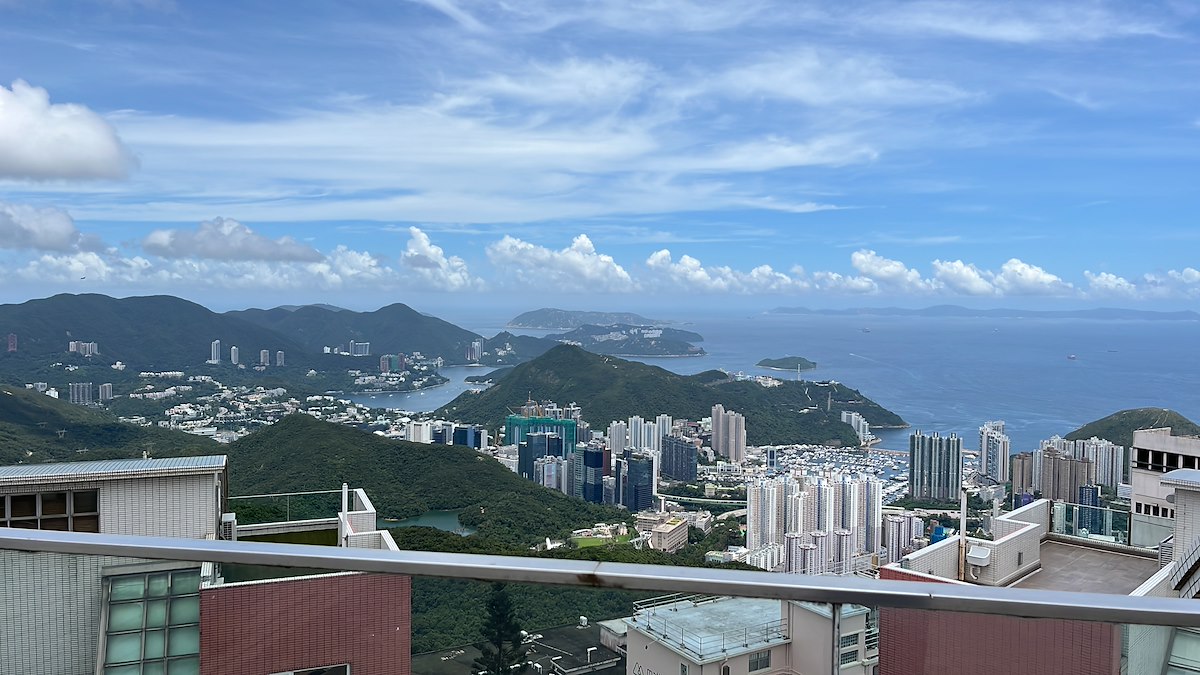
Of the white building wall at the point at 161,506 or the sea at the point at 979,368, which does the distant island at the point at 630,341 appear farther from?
the white building wall at the point at 161,506

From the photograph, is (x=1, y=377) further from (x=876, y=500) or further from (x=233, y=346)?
(x=876, y=500)

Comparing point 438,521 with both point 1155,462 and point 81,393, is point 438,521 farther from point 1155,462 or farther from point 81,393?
point 81,393

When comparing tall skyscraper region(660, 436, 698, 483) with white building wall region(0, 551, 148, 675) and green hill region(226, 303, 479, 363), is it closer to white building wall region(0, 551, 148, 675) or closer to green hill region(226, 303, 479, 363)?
white building wall region(0, 551, 148, 675)

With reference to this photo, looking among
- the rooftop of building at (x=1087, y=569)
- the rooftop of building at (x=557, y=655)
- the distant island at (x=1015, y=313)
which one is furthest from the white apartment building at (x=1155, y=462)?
the distant island at (x=1015, y=313)

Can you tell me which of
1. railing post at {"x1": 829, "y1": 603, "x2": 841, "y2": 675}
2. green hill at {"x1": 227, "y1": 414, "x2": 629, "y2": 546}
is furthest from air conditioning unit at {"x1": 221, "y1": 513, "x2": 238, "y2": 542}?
green hill at {"x1": 227, "y1": 414, "x2": 629, "y2": 546}

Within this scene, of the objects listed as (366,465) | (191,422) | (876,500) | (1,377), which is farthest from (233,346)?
(876,500)
